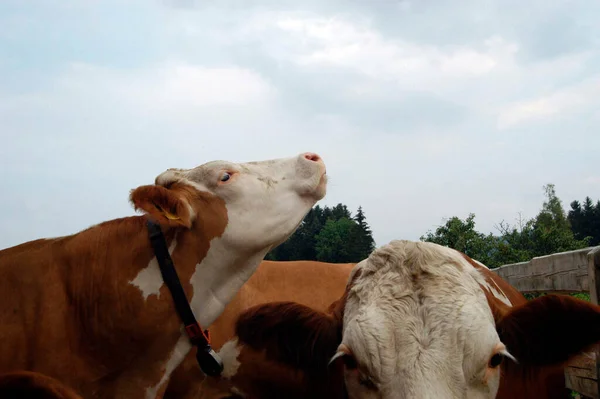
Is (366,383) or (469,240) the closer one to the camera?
(366,383)

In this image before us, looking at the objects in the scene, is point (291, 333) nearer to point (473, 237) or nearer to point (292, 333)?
point (292, 333)

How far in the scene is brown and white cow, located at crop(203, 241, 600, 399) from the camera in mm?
2562

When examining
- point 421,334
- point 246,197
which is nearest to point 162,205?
point 246,197

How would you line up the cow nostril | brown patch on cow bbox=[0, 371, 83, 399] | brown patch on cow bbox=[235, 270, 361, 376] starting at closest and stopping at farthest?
brown patch on cow bbox=[0, 371, 83, 399] < brown patch on cow bbox=[235, 270, 361, 376] < the cow nostril

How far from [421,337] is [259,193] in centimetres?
179

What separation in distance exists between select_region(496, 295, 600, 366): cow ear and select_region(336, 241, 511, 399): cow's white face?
247mm

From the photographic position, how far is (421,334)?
8.61 feet

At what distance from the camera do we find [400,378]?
252 cm

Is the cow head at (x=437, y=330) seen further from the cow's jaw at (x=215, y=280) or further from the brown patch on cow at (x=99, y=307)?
the brown patch on cow at (x=99, y=307)

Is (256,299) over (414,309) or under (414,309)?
under

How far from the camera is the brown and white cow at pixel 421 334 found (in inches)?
101

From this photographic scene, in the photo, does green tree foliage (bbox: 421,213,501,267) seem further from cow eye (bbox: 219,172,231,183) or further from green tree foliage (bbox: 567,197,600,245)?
green tree foliage (bbox: 567,197,600,245)

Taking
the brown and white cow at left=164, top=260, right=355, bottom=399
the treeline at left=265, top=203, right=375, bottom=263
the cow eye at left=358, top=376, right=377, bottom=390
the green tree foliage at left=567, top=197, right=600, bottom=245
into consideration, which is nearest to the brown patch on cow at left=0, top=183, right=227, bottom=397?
the brown and white cow at left=164, top=260, right=355, bottom=399

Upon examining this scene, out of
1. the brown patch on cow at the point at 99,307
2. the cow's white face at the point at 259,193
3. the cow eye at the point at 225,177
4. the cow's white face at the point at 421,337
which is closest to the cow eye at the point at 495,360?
the cow's white face at the point at 421,337
